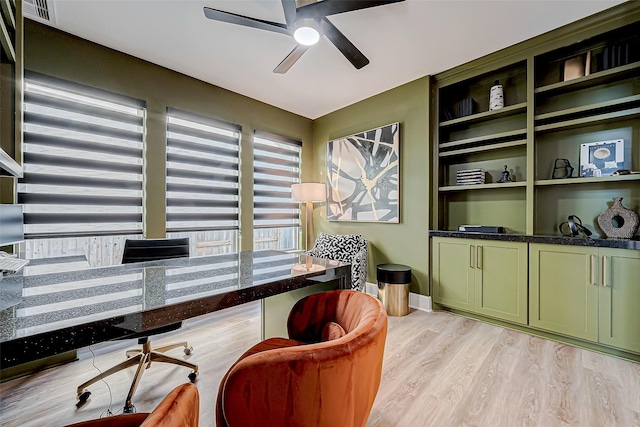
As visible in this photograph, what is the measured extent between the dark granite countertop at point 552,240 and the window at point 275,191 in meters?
2.19

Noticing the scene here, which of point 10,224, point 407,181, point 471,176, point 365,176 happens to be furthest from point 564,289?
point 10,224

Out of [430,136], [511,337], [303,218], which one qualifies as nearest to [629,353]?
[511,337]

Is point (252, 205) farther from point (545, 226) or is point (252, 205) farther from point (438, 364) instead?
point (545, 226)

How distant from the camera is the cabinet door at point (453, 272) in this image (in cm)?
296

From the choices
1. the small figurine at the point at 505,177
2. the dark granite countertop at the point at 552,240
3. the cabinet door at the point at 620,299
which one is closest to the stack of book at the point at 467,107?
the small figurine at the point at 505,177

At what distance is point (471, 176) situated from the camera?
3064 millimetres

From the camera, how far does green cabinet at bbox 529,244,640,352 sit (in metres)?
2.11

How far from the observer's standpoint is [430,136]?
10.8ft

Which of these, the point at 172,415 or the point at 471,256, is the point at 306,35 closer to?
the point at 172,415

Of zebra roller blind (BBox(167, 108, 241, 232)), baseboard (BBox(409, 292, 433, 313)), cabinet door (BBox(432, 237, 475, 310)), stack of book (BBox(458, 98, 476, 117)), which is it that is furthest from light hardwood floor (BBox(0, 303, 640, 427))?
stack of book (BBox(458, 98, 476, 117))

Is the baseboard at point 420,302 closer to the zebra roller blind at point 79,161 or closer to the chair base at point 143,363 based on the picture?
the chair base at point 143,363

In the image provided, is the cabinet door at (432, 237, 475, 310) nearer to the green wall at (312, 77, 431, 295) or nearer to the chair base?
the green wall at (312, 77, 431, 295)

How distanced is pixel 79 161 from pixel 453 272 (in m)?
3.92

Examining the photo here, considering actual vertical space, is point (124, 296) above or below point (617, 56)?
below
